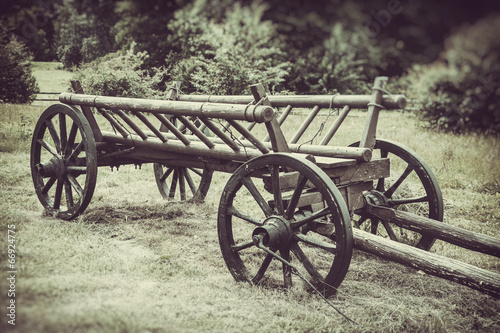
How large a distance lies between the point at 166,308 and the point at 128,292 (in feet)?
1.04

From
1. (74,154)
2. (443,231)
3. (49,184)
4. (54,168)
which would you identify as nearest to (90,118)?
(74,154)

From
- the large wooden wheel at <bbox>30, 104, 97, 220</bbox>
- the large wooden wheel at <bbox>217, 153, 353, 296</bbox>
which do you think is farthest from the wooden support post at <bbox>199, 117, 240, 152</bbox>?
the large wooden wheel at <bbox>30, 104, 97, 220</bbox>

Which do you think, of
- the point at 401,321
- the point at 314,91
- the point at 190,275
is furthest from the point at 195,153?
the point at 314,91

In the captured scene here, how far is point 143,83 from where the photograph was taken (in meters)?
10.5

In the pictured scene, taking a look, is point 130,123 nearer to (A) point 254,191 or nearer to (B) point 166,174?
(A) point 254,191

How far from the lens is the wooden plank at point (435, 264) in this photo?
249 centimetres

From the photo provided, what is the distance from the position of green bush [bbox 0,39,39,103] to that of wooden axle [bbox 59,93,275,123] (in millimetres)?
6415

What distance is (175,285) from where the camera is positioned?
303 centimetres

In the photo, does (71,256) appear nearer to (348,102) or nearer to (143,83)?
(348,102)

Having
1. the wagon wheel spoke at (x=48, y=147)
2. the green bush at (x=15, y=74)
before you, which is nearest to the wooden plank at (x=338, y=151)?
the wagon wheel spoke at (x=48, y=147)

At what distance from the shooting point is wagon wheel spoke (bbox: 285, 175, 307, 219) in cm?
276

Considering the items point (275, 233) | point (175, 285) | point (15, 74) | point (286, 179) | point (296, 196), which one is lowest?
point (175, 285)

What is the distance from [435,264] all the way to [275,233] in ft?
3.49

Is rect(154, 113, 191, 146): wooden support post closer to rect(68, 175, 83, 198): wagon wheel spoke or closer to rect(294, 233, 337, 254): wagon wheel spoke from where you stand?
rect(68, 175, 83, 198): wagon wheel spoke
